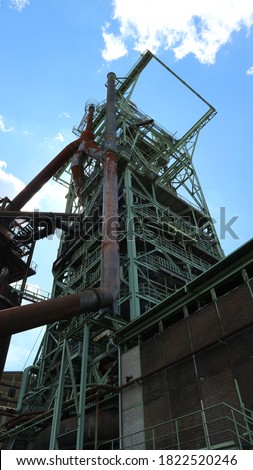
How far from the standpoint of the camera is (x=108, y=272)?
1447 centimetres

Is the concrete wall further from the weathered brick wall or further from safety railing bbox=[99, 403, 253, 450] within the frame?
the weathered brick wall

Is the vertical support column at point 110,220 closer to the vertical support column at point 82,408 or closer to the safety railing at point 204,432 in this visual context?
the vertical support column at point 82,408

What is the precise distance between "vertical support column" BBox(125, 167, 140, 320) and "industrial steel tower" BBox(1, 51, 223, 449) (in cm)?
6

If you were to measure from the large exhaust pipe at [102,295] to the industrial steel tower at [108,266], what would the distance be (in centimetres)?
5

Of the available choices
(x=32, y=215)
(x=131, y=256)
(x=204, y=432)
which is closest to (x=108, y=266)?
(x=131, y=256)

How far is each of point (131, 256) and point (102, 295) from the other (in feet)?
17.6

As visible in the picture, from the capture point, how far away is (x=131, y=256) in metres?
17.9

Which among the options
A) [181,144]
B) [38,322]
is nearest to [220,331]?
[38,322]

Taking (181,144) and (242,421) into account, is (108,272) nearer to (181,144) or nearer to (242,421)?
(242,421)

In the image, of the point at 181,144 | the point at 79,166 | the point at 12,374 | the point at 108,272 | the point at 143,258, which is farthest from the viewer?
the point at 12,374

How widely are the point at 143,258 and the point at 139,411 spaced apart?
885 centimetres

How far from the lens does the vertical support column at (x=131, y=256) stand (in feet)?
51.4

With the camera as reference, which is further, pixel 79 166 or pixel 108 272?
pixel 79 166

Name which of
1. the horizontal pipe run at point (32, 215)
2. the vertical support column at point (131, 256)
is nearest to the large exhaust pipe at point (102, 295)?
the vertical support column at point (131, 256)
